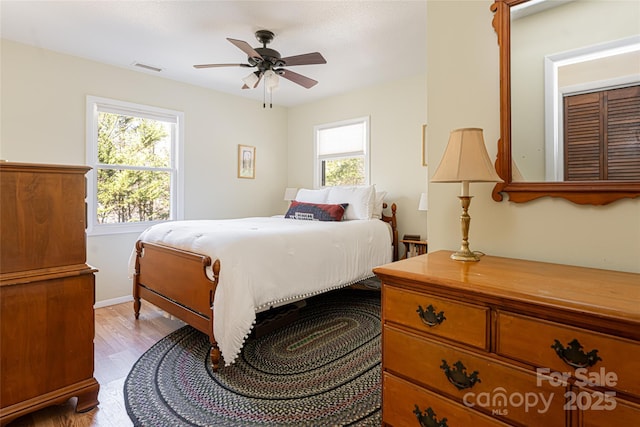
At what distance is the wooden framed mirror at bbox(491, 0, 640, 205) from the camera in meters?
1.14

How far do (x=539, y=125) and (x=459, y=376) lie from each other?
1024 mm

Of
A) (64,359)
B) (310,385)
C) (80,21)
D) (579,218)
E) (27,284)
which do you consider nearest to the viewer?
(579,218)

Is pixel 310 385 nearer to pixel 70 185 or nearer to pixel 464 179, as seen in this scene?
pixel 464 179

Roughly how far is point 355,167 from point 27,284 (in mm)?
3705

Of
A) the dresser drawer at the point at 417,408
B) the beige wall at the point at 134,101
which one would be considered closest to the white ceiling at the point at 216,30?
the beige wall at the point at 134,101

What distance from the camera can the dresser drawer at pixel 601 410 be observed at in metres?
0.78

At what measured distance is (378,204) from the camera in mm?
3953

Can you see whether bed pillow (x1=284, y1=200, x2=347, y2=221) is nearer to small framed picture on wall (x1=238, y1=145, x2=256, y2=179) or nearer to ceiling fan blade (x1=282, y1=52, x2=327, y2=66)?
small framed picture on wall (x1=238, y1=145, x2=256, y2=179)

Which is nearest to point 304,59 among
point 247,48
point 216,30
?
point 247,48

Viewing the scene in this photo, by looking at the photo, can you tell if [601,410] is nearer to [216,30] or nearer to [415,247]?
[415,247]

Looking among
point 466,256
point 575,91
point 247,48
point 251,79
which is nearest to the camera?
point 575,91

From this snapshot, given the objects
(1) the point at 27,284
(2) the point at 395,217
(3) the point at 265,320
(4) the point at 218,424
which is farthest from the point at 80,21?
(2) the point at 395,217

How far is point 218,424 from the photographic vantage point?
159cm

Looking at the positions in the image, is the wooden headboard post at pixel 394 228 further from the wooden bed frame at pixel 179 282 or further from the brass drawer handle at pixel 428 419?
the brass drawer handle at pixel 428 419
